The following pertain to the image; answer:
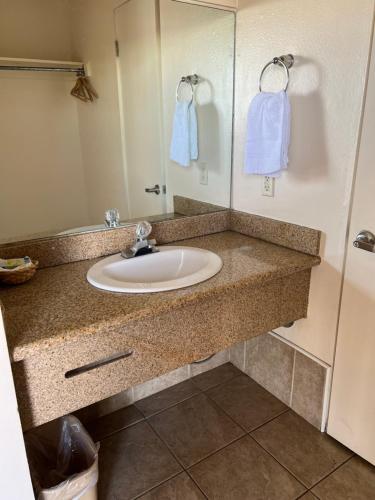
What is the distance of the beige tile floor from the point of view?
139 centimetres

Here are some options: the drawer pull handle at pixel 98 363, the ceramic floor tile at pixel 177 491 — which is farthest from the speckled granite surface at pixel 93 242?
the ceramic floor tile at pixel 177 491

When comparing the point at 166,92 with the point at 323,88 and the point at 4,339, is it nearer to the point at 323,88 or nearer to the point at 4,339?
the point at 323,88

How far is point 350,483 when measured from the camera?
1397mm

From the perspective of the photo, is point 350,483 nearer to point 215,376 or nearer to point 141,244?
point 215,376

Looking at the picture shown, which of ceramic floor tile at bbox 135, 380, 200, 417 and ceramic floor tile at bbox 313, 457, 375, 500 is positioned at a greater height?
ceramic floor tile at bbox 313, 457, 375, 500

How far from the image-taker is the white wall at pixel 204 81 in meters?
1.62

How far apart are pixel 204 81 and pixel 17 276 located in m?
1.18

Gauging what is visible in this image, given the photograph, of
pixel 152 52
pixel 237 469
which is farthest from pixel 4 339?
pixel 152 52

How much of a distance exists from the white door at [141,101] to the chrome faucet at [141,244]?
153 mm

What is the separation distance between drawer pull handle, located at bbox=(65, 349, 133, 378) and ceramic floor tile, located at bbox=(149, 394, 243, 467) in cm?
72

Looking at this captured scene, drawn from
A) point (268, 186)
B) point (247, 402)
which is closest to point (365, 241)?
point (268, 186)

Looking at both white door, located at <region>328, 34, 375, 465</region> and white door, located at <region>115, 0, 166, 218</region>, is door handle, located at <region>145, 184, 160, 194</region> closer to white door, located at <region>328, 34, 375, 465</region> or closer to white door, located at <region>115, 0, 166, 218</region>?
white door, located at <region>115, 0, 166, 218</region>

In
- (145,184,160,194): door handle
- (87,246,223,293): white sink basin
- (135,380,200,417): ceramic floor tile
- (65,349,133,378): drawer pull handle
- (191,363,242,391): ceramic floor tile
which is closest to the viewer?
(65,349,133,378): drawer pull handle

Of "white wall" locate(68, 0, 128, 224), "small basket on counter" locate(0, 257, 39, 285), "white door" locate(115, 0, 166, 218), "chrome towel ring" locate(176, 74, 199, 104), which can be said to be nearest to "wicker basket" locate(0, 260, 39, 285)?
"small basket on counter" locate(0, 257, 39, 285)
